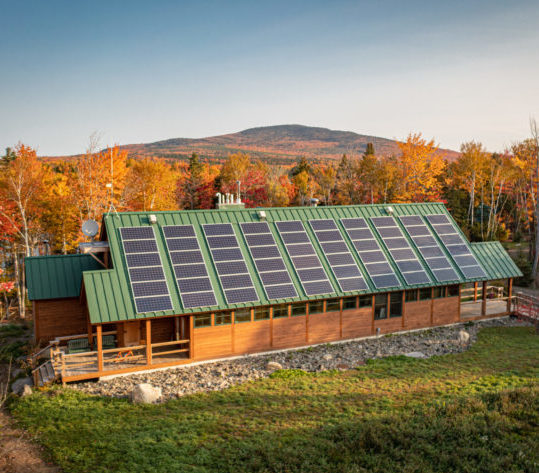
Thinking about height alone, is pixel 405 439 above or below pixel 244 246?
below

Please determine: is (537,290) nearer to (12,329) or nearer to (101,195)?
(101,195)

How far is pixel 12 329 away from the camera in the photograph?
23.0 metres

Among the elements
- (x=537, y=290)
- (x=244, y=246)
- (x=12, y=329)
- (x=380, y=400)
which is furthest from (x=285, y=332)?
(x=537, y=290)

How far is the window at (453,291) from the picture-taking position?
2158cm

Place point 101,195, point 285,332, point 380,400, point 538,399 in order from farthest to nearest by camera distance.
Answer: point 101,195, point 285,332, point 380,400, point 538,399

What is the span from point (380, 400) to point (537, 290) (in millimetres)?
27741

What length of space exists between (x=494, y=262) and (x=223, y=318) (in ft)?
51.8

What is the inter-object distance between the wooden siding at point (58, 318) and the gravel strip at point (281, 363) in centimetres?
492

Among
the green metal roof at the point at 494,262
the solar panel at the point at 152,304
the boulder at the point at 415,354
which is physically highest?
the green metal roof at the point at 494,262

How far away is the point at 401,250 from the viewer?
838 inches

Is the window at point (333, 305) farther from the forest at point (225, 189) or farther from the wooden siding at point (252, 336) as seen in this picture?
the forest at point (225, 189)

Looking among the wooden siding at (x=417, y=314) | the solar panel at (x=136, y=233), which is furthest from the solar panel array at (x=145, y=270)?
the wooden siding at (x=417, y=314)

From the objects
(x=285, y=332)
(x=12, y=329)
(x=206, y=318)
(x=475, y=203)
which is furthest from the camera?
(x=475, y=203)

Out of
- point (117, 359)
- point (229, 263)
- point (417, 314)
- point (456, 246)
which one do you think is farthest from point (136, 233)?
point (456, 246)
